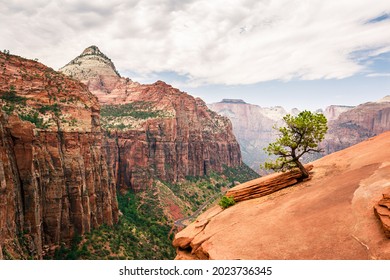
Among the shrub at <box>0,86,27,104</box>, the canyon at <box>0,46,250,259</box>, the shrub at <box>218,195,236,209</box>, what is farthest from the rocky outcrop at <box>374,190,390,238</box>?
the shrub at <box>0,86,27,104</box>

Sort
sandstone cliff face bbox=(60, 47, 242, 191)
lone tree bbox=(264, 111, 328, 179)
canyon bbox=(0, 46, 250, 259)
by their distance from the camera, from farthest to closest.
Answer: sandstone cliff face bbox=(60, 47, 242, 191) → canyon bbox=(0, 46, 250, 259) → lone tree bbox=(264, 111, 328, 179)

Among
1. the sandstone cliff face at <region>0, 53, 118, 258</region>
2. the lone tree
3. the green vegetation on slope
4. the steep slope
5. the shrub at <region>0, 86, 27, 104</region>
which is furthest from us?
the green vegetation on slope

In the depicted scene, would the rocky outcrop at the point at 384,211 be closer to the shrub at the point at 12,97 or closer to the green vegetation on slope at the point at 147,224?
the green vegetation on slope at the point at 147,224

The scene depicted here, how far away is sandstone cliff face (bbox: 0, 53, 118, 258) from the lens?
42.7m

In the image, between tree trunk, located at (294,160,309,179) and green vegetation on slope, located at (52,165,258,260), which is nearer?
tree trunk, located at (294,160,309,179)

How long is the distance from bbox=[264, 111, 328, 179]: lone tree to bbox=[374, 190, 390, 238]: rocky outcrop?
9939mm

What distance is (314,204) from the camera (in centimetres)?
1706

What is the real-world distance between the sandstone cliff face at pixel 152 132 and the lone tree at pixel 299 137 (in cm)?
9854

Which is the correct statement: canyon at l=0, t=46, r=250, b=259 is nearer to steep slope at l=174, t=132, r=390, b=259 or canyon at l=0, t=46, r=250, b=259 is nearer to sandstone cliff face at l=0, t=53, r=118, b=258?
sandstone cliff face at l=0, t=53, r=118, b=258

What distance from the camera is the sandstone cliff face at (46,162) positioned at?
42.7m

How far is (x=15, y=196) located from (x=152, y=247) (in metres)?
42.7

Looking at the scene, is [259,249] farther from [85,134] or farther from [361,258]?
[85,134]

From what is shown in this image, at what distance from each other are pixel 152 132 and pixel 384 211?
408 ft
